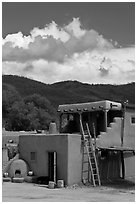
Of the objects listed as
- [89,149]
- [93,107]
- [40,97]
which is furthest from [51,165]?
[40,97]

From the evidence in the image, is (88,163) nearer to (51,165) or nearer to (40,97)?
(51,165)

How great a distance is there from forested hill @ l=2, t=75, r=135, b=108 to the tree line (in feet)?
99.6

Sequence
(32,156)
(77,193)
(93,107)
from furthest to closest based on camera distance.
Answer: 1. (93,107)
2. (32,156)
3. (77,193)

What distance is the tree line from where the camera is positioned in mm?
51750

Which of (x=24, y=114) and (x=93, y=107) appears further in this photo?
(x=24, y=114)

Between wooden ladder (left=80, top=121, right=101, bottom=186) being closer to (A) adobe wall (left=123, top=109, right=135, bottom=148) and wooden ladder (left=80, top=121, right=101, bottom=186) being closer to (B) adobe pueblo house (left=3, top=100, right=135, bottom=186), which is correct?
(B) adobe pueblo house (left=3, top=100, right=135, bottom=186)

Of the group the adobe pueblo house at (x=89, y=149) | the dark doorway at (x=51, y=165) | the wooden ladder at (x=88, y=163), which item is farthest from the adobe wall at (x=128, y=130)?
the dark doorway at (x=51, y=165)

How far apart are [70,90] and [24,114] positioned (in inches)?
1948

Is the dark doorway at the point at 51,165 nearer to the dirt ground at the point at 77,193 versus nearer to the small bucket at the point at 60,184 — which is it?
the dirt ground at the point at 77,193

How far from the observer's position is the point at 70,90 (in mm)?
101000

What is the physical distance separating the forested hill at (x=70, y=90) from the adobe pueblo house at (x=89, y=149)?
215ft

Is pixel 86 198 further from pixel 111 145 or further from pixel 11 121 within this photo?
pixel 11 121

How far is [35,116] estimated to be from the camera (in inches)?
2072

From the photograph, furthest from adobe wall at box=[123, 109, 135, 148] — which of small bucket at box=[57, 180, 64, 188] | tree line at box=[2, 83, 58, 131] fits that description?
tree line at box=[2, 83, 58, 131]
